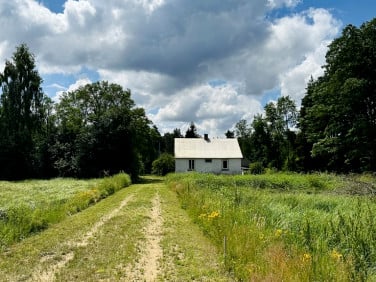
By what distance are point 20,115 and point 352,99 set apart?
3372 cm

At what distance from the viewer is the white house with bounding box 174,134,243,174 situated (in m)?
44.1

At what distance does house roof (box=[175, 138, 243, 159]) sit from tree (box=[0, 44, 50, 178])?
1711 centimetres

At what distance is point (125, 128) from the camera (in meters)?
34.4

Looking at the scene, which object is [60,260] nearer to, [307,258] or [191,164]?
[307,258]

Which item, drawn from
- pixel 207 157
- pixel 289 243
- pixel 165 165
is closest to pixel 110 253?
pixel 289 243

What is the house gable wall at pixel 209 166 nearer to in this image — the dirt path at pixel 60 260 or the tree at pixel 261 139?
the tree at pixel 261 139

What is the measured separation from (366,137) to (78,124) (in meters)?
33.1

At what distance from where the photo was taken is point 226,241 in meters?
7.51

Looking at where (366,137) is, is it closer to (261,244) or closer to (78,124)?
(261,244)

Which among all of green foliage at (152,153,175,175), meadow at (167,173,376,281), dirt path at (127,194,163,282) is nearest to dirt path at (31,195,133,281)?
dirt path at (127,194,163,282)

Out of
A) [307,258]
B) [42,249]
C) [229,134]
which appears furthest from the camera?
[229,134]

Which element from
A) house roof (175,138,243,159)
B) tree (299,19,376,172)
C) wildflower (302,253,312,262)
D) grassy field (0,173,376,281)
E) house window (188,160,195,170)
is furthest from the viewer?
house roof (175,138,243,159)

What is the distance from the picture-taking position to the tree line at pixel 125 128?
31.0 meters

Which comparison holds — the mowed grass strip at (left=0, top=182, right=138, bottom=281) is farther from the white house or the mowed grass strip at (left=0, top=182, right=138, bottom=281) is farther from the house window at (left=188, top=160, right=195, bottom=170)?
the house window at (left=188, top=160, right=195, bottom=170)
